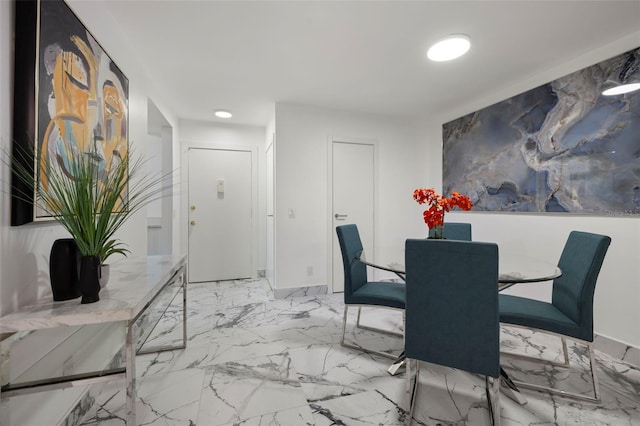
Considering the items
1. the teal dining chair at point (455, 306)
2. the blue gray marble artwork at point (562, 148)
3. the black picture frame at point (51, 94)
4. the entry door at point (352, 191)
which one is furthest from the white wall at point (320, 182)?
the teal dining chair at point (455, 306)

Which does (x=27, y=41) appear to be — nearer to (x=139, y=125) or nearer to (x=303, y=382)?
(x=139, y=125)

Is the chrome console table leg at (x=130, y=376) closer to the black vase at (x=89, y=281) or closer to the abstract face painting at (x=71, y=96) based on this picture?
the black vase at (x=89, y=281)

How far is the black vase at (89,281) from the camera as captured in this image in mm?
1025

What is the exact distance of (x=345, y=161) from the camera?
353 cm

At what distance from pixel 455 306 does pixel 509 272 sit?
24.5 inches

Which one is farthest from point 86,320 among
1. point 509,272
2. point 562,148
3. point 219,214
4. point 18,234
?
point 562,148

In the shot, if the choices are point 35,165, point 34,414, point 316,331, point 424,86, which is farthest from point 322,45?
point 34,414

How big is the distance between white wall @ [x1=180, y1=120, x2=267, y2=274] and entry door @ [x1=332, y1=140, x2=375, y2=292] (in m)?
1.35

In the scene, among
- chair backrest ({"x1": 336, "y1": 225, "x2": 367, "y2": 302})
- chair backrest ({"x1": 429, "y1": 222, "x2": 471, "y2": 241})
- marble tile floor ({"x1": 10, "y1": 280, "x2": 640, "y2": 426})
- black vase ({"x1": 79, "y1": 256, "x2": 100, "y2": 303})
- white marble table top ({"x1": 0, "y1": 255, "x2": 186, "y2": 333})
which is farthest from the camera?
chair backrest ({"x1": 429, "y1": 222, "x2": 471, "y2": 241})

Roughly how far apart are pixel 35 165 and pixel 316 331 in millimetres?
2115

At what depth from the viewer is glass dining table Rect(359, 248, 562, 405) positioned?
1482mm

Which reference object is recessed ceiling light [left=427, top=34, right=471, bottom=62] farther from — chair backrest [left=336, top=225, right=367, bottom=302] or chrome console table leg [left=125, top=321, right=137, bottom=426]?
chrome console table leg [left=125, top=321, right=137, bottom=426]

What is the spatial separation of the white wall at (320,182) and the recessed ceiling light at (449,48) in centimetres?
149

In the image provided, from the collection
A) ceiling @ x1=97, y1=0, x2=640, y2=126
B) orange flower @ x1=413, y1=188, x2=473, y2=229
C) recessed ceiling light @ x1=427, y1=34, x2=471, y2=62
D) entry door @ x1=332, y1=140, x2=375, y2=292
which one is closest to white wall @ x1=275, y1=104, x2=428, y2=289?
entry door @ x1=332, y1=140, x2=375, y2=292
